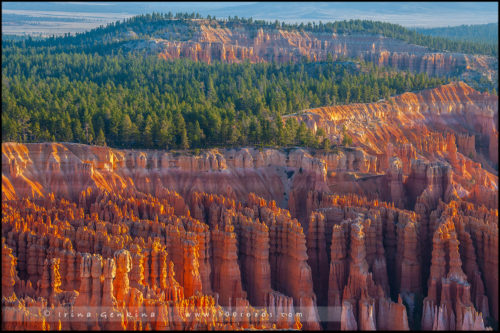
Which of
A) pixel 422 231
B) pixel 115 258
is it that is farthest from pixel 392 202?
pixel 115 258

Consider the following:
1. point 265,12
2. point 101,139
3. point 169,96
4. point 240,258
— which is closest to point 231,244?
point 240,258

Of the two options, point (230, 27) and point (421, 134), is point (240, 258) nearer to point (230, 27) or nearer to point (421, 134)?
point (421, 134)

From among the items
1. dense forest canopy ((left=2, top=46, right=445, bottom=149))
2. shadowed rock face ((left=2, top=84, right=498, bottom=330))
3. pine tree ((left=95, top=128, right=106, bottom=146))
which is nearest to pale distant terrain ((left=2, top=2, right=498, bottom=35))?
dense forest canopy ((left=2, top=46, right=445, bottom=149))

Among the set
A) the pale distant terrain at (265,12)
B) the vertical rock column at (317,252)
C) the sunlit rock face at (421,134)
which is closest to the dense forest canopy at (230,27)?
the pale distant terrain at (265,12)

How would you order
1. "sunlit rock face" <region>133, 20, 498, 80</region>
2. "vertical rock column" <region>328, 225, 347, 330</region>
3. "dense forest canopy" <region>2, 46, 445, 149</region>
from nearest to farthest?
"vertical rock column" <region>328, 225, 347, 330</region> → "dense forest canopy" <region>2, 46, 445, 149</region> → "sunlit rock face" <region>133, 20, 498, 80</region>

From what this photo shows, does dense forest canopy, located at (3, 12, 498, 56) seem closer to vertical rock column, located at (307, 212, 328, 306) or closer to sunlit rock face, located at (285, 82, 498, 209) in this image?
sunlit rock face, located at (285, 82, 498, 209)
